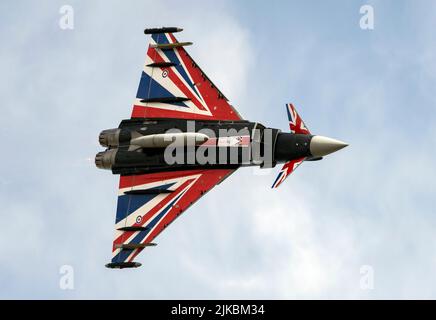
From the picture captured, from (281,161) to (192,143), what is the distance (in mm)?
4327

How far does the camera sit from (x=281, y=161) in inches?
2203

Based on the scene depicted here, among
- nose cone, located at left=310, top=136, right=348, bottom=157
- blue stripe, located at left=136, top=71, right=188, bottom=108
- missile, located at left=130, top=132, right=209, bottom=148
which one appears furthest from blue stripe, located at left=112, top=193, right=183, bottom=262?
nose cone, located at left=310, top=136, right=348, bottom=157

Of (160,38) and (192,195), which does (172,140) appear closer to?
(192,195)

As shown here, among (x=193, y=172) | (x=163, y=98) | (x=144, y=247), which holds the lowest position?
(x=144, y=247)

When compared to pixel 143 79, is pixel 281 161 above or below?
below

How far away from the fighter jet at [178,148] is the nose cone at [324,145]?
0.05m

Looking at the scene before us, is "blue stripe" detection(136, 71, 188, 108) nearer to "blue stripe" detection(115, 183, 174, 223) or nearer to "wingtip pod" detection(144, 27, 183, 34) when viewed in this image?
"wingtip pod" detection(144, 27, 183, 34)

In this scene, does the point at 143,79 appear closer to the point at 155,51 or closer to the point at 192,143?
the point at 155,51

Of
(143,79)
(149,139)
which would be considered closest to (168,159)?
(149,139)

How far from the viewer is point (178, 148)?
185ft

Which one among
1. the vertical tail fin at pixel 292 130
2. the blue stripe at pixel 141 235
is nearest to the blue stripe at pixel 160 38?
the blue stripe at pixel 141 235

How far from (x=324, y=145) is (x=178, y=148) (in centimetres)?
702

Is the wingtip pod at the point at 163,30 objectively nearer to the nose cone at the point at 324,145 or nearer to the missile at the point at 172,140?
the missile at the point at 172,140

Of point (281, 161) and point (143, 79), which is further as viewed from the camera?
point (143, 79)
